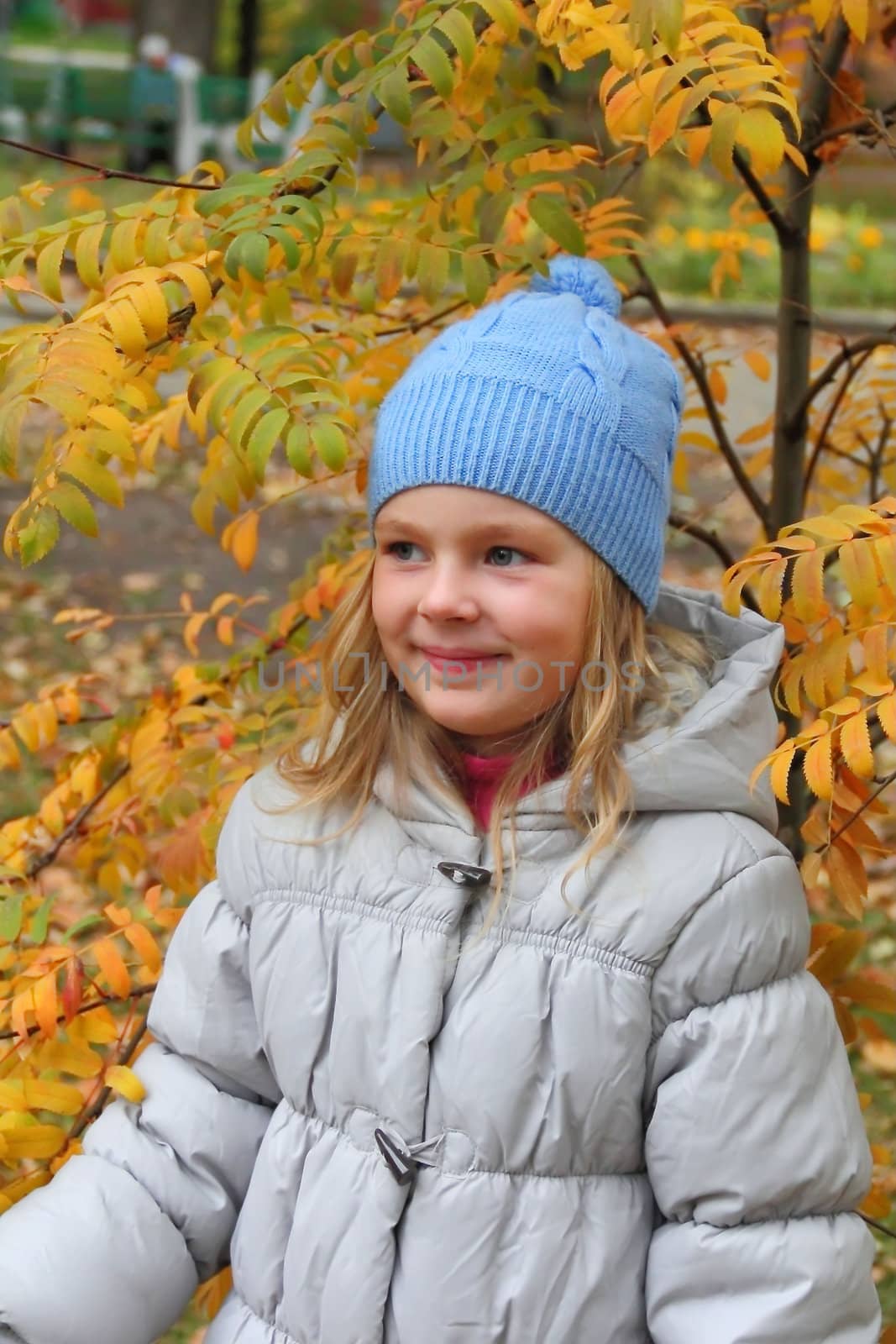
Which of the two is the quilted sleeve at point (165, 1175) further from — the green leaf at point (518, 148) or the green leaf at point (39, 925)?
the green leaf at point (518, 148)

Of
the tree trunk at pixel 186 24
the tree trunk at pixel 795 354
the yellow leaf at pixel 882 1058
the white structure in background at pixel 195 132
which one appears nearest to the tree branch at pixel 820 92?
the tree trunk at pixel 795 354

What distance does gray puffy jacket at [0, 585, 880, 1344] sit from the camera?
1696 millimetres

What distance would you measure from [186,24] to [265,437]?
17119mm

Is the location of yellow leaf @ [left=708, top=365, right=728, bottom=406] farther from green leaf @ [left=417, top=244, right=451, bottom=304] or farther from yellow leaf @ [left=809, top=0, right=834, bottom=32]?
Result: yellow leaf @ [left=809, top=0, right=834, bottom=32]

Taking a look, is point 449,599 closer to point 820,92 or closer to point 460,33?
point 460,33

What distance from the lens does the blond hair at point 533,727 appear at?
1.82m

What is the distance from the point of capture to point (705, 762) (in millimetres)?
1796

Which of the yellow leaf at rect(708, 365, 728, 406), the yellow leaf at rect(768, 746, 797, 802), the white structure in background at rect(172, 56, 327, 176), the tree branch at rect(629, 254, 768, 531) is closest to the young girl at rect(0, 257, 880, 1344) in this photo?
the yellow leaf at rect(768, 746, 797, 802)

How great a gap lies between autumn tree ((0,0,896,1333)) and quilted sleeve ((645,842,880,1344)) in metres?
0.22

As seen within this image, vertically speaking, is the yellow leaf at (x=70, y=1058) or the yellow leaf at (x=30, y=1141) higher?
the yellow leaf at (x=70, y=1058)

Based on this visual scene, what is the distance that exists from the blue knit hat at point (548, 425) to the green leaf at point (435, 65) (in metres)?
0.29

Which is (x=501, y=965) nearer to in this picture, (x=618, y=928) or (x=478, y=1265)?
(x=618, y=928)

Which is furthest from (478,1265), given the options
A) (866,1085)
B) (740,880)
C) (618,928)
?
(866,1085)

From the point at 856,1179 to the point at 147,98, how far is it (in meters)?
16.4
